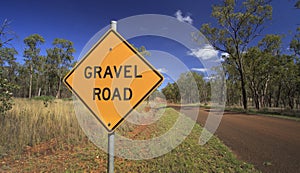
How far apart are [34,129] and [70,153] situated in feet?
6.00

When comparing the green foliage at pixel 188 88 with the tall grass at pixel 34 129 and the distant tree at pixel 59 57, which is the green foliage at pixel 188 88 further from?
the distant tree at pixel 59 57

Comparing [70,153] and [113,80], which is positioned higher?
[113,80]

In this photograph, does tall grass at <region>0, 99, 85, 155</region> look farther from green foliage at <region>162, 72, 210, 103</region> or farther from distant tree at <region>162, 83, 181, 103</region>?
distant tree at <region>162, 83, 181, 103</region>

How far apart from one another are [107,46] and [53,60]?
43.7 meters

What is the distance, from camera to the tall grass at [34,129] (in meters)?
4.20

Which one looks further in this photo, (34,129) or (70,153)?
(34,129)

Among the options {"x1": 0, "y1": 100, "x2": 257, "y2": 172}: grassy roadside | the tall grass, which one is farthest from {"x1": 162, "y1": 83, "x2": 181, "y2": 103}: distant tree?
{"x1": 0, "y1": 100, "x2": 257, "y2": 172}: grassy roadside

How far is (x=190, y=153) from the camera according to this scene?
400 centimetres

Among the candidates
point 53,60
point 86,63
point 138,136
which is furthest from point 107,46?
point 53,60

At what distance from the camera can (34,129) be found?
4.75 m

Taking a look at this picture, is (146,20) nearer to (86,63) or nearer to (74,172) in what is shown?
(86,63)

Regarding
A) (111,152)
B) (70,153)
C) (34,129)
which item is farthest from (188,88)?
(111,152)

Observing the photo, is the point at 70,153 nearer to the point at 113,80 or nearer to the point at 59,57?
the point at 113,80

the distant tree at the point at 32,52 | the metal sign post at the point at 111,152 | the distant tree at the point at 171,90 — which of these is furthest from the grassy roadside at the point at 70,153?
the distant tree at the point at 32,52
